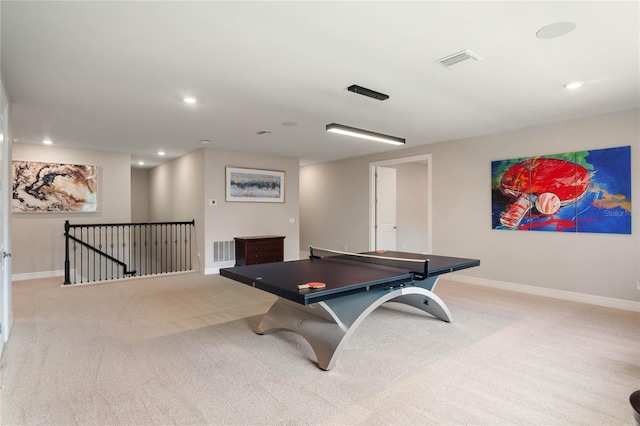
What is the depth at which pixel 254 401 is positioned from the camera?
221 cm

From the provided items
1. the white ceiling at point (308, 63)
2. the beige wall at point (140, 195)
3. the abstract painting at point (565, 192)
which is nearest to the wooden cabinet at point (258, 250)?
the white ceiling at point (308, 63)

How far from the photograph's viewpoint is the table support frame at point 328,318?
107 inches

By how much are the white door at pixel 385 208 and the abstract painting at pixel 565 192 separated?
2537 mm

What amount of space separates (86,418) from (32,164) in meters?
6.27

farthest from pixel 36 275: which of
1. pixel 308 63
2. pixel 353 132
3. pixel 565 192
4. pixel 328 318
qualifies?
pixel 565 192

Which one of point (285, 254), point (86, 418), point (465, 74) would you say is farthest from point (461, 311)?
point (285, 254)

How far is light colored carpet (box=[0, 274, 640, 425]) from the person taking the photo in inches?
82.4

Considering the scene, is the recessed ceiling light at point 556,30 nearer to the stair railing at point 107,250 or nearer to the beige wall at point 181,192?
the beige wall at point 181,192

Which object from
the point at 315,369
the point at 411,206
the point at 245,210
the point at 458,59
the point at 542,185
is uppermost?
the point at 458,59

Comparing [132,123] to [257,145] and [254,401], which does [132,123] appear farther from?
[254,401]

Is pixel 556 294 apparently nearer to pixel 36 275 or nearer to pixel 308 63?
pixel 308 63

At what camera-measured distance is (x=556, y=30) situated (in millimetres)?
2393

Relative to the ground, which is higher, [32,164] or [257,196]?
[32,164]

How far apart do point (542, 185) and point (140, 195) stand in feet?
32.9
